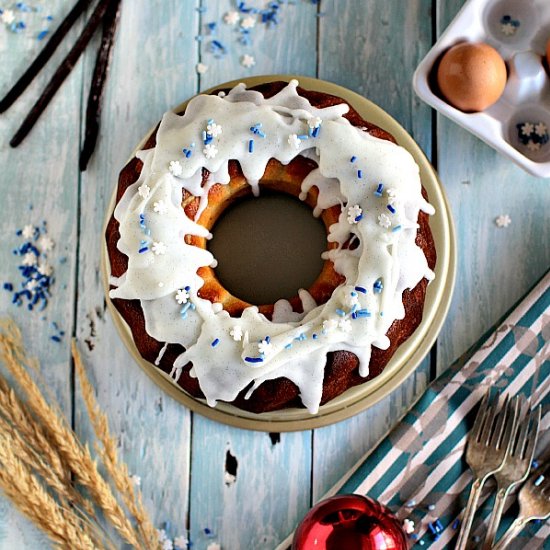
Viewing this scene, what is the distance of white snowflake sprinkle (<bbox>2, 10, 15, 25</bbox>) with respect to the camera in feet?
5.62

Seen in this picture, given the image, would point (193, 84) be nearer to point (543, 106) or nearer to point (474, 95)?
point (474, 95)

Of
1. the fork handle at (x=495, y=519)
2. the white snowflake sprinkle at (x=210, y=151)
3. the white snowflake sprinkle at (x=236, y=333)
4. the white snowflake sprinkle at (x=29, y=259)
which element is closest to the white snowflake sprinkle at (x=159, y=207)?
the white snowflake sprinkle at (x=210, y=151)

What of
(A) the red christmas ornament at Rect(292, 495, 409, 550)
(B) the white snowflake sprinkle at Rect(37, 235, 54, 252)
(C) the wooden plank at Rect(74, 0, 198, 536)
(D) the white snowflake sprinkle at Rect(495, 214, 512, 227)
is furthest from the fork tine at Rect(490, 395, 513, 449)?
(B) the white snowflake sprinkle at Rect(37, 235, 54, 252)

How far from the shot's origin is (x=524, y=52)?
155cm

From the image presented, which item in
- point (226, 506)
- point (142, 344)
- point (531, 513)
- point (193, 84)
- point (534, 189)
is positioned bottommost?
point (226, 506)

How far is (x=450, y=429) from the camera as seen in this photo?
1.56 meters

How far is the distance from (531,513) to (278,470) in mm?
467

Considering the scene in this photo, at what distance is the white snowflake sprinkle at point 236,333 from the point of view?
4.41 feet

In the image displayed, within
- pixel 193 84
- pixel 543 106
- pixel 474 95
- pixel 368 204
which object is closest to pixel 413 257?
pixel 368 204

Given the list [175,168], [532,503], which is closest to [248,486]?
[532,503]

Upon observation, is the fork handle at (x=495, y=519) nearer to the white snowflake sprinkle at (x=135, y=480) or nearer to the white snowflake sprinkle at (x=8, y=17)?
the white snowflake sprinkle at (x=135, y=480)

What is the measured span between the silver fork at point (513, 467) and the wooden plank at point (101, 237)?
0.58m

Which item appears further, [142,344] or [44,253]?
[44,253]

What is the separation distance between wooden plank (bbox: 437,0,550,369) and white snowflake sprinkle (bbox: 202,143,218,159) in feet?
1.64
